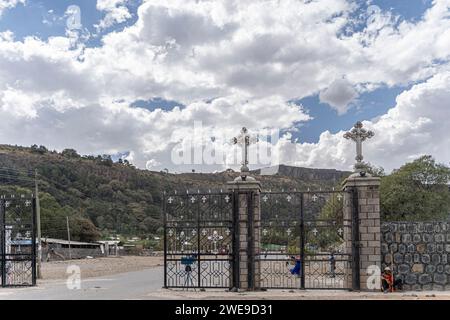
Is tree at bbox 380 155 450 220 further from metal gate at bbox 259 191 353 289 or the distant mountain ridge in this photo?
metal gate at bbox 259 191 353 289

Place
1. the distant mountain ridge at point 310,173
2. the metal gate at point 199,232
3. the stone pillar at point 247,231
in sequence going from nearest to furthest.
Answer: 1. the stone pillar at point 247,231
2. the metal gate at point 199,232
3. the distant mountain ridge at point 310,173

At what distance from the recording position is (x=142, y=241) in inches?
2776

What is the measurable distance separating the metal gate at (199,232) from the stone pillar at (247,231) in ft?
0.70

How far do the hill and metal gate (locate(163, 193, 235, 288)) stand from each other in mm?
45275

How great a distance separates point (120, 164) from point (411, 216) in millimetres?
80280

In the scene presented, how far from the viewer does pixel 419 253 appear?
1480cm

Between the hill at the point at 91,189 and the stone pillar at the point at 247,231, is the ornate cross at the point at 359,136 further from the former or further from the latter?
the hill at the point at 91,189

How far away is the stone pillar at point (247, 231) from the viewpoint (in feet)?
47.5

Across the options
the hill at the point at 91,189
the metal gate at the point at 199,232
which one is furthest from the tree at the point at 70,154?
the metal gate at the point at 199,232

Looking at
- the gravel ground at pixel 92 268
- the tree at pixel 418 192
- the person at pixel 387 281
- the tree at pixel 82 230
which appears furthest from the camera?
the tree at pixel 82 230

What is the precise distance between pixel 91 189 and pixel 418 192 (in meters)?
64.6

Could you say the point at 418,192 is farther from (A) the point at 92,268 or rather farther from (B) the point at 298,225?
(A) the point at 92,268

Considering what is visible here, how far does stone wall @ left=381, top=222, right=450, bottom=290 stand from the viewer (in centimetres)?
1470
